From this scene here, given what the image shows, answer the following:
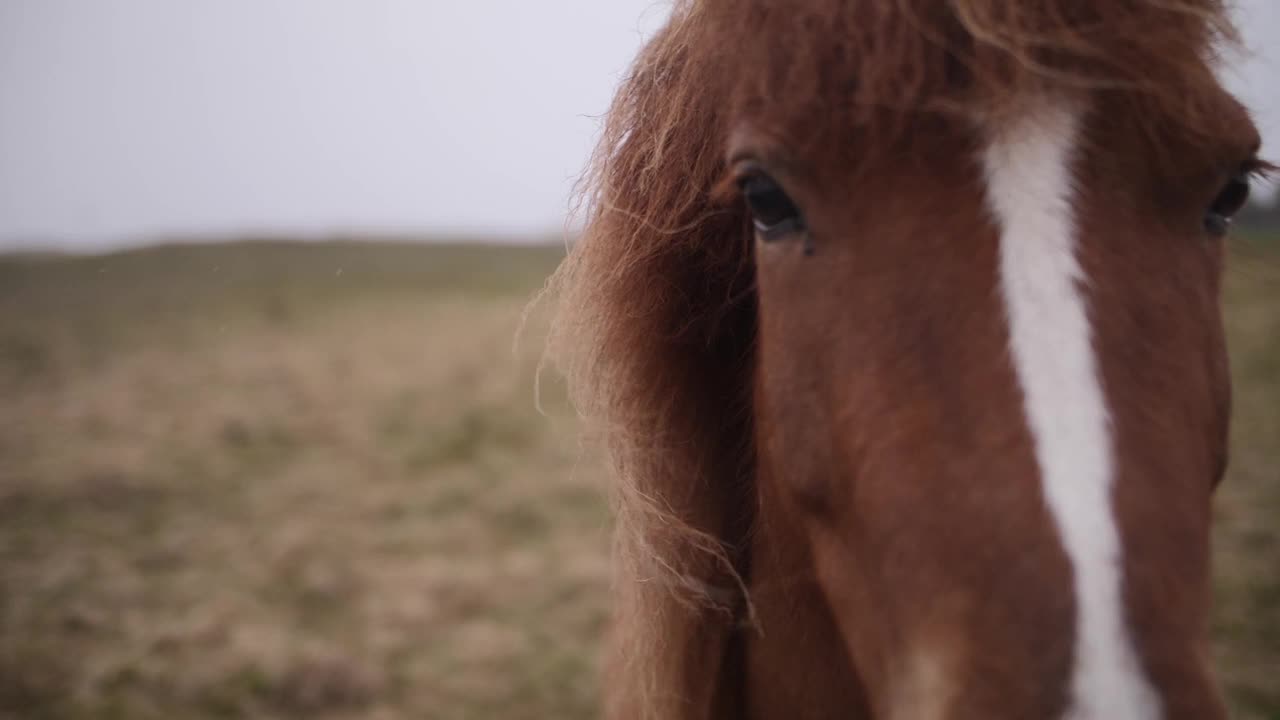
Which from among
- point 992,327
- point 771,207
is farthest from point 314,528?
point 992,327

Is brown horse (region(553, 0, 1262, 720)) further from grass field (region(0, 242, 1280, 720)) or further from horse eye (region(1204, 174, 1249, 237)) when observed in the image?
grass field (region(0, 242, 1280, 720))

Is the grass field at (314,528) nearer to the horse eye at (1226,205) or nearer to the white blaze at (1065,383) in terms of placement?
the horse eye at (1226,205)

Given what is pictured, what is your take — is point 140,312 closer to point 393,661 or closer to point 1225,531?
point 393,661

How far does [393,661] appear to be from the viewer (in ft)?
15.5

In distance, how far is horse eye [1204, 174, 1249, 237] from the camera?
3.55 feet

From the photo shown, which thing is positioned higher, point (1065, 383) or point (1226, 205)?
point (1226, 205)

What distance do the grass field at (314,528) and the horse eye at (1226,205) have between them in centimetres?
83

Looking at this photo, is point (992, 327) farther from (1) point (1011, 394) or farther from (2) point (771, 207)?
(2) point (771, 207)

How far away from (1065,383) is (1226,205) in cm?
53

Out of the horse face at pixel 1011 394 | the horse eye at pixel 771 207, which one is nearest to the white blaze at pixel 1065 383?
the horse face at pixel 1011 394

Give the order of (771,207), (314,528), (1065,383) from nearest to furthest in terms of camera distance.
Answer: (1065,383), (771,207), (314,528)

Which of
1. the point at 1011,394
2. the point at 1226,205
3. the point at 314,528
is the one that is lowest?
the point at 314,528

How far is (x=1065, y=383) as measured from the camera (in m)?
0.82

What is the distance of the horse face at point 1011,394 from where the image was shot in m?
0.76
